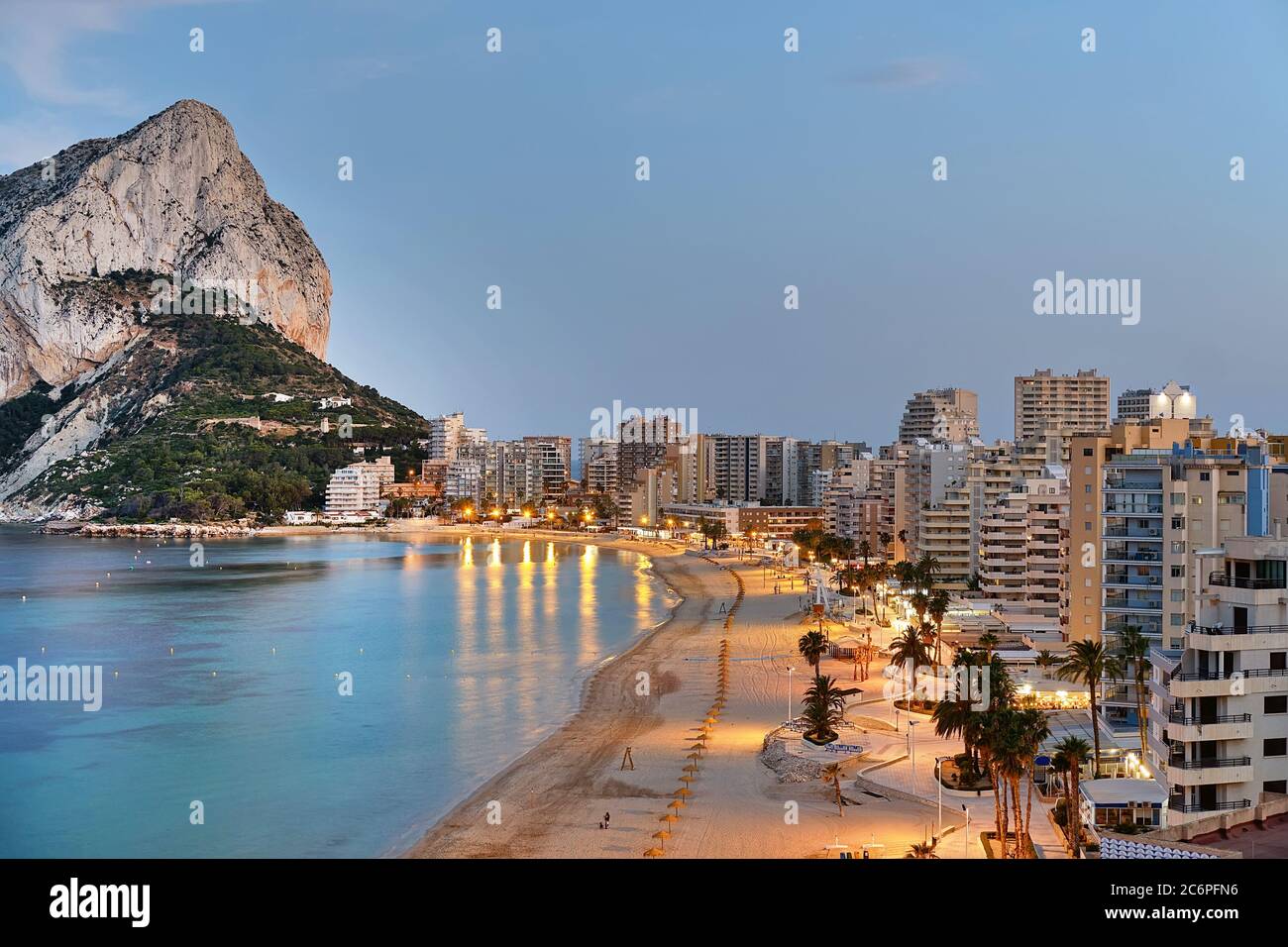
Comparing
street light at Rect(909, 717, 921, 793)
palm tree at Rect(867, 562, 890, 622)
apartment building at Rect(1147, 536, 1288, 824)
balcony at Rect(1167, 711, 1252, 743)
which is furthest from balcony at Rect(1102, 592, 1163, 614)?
palm tree at Rect(867, 562, 890, 622)

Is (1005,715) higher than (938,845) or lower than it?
higher

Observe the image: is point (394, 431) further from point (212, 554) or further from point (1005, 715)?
point (1005, 715)

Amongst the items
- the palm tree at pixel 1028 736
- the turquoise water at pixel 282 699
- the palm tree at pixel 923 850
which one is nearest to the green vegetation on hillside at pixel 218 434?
the turquoise water at pixel 282 699

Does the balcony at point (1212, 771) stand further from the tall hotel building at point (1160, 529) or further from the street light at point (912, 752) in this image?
the tall hotel building at point (1160, 529)

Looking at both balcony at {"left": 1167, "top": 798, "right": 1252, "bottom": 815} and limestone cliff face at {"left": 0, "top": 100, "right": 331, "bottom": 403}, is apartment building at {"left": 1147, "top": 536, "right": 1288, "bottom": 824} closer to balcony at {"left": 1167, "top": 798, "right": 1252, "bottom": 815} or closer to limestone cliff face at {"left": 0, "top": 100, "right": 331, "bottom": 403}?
balcony at {"left": 1167, "top": 798, "right": 1252, "bottom": 815}

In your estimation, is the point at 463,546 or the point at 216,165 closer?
the point at 463,546

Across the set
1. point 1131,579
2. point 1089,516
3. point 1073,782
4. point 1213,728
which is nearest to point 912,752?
point 1073,782
